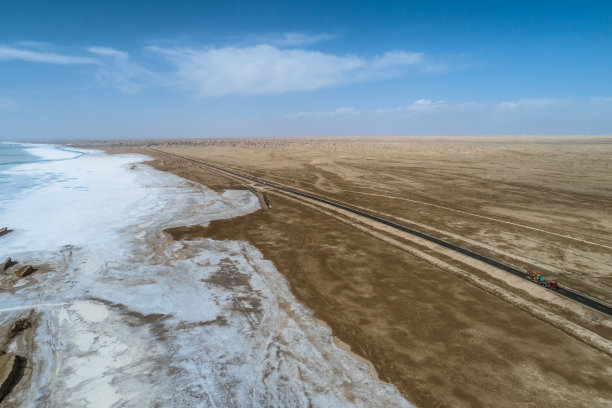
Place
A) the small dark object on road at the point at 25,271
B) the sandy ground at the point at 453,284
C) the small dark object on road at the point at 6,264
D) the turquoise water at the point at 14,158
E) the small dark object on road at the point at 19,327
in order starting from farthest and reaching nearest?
the turquoise water at the point at 14,158 → the small dark object on road at the point at 6,264 → the small dark object on road at the point at 25,271 → the small dark object on road at the point at 19,327 → the sandy ground at the point at 453,284

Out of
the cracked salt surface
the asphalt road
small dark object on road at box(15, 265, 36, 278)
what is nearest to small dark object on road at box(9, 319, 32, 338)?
the cracked salt surface

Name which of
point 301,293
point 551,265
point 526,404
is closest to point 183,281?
point 301,293

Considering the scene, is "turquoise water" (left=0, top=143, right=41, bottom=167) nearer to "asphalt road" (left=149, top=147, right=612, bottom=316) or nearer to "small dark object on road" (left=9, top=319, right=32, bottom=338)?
"small dark object on road" (left=9, top=319, right=32, bottom=338)

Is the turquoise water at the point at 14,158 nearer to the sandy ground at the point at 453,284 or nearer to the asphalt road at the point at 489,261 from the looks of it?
the sandy ground at the point at 453,284

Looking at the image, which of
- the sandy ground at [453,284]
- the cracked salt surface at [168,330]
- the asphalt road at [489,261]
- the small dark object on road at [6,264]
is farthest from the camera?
the small dark object on road at [6,264]

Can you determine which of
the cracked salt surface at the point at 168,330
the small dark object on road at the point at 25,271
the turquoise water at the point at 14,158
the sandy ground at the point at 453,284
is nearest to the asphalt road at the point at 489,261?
the sandy ground at the point at 453,284

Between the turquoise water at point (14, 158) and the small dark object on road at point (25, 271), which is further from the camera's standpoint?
the turquoise water at point (14, 158)
